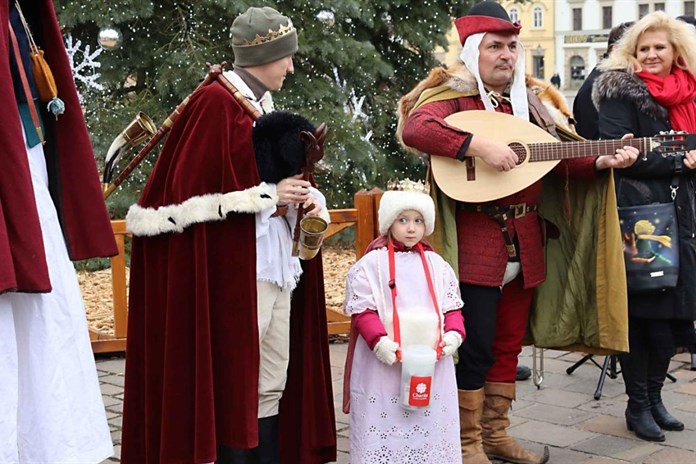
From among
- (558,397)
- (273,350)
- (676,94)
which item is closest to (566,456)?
(558,397)

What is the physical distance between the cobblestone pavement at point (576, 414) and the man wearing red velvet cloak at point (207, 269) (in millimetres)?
1054

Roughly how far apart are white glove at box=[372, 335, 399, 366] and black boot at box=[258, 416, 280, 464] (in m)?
0.48


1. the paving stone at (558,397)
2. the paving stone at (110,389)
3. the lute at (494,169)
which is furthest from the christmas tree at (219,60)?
the lute at (494,169)

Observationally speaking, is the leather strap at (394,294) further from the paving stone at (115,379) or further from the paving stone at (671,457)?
the paving stone at (115,379)

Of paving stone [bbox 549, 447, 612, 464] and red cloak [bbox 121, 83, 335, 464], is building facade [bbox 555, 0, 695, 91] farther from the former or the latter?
red cloak [bbox 121, 83, 335, 464]

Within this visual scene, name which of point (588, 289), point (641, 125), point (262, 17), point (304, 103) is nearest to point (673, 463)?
point (588, 289)

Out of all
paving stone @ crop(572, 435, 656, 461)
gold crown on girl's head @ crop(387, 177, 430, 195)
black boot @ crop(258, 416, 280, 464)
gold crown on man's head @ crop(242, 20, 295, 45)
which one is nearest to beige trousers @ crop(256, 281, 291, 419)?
black boot @ crop(258, 416, 280, 464)

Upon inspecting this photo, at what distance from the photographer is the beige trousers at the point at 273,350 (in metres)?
3.74

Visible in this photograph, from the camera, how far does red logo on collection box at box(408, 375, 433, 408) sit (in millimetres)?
3814

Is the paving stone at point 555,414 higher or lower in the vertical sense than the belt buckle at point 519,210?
lower

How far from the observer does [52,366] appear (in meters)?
2.73

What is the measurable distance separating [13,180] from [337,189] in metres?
6.85

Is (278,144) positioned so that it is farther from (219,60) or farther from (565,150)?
(219,60)

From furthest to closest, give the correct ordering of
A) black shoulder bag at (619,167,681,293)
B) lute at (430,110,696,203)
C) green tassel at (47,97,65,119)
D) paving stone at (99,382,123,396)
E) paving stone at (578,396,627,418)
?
paving stone at (99,382,123,396)
paving stone at (578,396,627,418)
black shoulder bag at (619,167,681,293)
lute at (430,110,696,203)
green tassel at (47,97,65,119)
